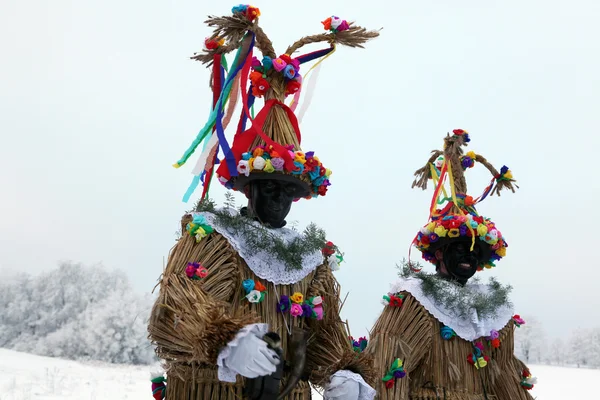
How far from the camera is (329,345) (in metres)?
3.53

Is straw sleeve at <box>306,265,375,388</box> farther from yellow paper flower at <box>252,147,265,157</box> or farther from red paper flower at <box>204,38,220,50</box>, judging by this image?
red paper flower at <box>204,38,220,50</box>

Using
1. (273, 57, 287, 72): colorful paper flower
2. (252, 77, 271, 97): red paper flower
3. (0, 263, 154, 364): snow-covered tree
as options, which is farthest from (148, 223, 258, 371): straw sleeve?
(0, 263, 154, 364): snow-covered tree

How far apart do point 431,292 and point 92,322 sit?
5740 millimetres

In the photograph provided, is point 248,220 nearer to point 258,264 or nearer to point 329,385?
point 258,264

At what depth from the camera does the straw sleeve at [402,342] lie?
456cm

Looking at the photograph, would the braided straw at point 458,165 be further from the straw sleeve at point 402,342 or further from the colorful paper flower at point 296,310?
the colorful paper flower at point 296,310

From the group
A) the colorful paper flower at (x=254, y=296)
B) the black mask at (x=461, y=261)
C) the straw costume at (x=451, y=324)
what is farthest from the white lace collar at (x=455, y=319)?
the colorful paper flower at (x=254, y=296)

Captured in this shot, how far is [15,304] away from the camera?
30.4 feet

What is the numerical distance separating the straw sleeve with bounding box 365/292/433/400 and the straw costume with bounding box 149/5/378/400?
117cm

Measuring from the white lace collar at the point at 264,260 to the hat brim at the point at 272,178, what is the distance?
0.19 metres

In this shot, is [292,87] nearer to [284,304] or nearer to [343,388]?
[284,304]

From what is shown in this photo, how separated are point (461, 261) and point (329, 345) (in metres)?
1.99

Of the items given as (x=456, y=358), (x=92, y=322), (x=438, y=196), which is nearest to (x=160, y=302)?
(x=456, y=358)

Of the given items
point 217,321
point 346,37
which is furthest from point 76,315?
point 217,321
